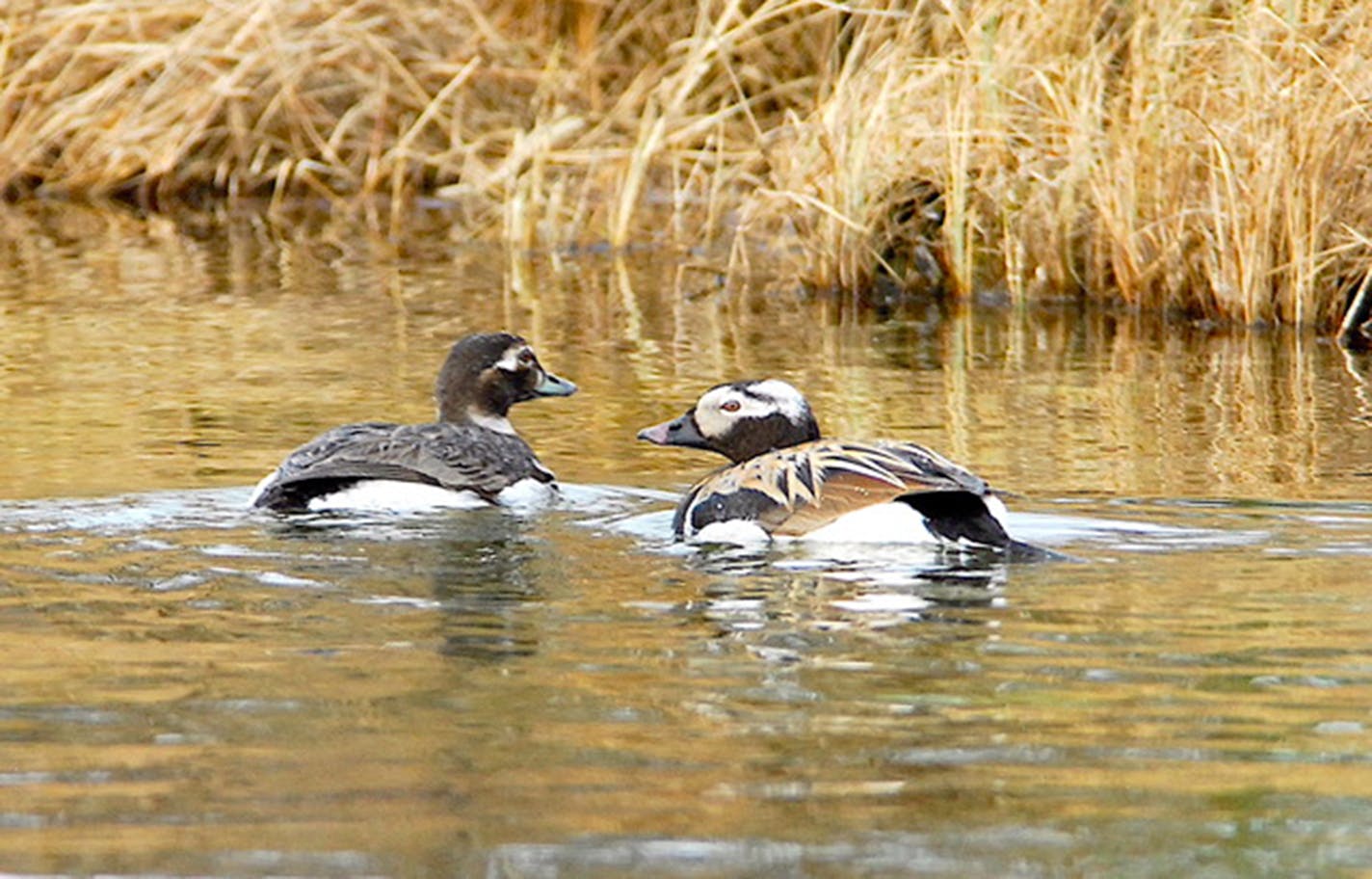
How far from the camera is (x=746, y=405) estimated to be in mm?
9047

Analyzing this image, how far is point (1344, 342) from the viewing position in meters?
13.0

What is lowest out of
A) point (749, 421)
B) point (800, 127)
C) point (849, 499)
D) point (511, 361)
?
point (849, 499)

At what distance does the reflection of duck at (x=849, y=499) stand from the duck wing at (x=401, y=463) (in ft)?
2.79

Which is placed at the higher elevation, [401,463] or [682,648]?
[401,463]

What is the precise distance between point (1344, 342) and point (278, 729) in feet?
28.1

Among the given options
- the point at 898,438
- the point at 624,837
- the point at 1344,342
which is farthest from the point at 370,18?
the point at 624,837

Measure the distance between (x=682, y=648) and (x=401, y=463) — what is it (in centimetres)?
287

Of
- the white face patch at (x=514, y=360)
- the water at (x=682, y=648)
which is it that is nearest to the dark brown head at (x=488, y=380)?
the white face patch at (x=514, y=360)

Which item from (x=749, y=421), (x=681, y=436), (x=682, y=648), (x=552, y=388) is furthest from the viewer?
(x=552, y=388)

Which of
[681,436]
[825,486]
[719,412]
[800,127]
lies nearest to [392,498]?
[681,436]

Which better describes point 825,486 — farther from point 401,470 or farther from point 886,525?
point 401,470

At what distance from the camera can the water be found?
4.73m

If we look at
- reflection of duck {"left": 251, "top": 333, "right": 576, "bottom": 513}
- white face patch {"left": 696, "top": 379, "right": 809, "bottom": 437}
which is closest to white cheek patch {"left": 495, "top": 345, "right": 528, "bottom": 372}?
reflection of duck {"left": 251, "top": 333, "right": 576, "bottom": 513}

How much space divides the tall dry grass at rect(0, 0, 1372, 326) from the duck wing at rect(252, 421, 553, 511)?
4832 millimetres
